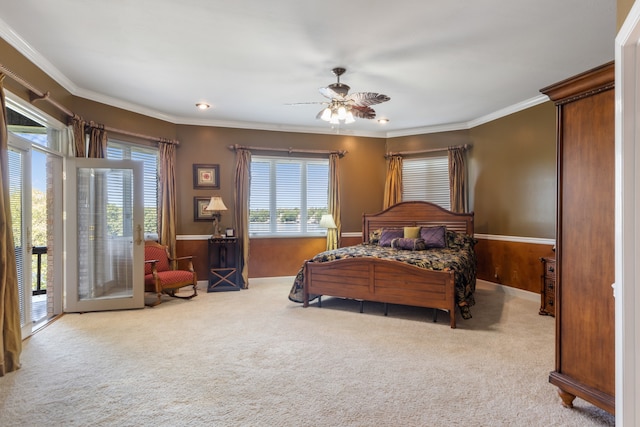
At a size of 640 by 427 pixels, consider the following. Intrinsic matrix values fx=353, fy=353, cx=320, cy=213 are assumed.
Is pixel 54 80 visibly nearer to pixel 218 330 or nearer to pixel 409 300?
pixel 218 330

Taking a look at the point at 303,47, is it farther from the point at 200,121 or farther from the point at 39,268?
the point at 39,268

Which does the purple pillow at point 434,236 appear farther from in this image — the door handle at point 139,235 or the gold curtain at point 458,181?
the door handle at point 139,235

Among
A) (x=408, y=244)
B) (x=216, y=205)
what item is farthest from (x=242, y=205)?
(x=408, y=244)

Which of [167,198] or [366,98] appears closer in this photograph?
[366,98]

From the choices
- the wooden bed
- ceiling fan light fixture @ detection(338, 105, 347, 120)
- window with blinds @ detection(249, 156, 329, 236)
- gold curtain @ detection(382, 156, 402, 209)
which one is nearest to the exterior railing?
window with blinds @ detection(249, 156, 329, 236)

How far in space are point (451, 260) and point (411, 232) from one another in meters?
1.46

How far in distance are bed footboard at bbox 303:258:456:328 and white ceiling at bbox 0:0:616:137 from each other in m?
2.22

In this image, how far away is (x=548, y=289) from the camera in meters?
4.24

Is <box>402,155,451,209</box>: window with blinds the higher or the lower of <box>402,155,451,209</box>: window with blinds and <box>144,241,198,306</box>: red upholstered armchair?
the higher

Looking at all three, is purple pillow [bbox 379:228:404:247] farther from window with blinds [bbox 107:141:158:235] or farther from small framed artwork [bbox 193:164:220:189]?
window with blinds [bbox 107:141:158:235]

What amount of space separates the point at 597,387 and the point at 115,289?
493cm

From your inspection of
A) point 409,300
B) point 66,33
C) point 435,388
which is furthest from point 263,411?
point 66,33

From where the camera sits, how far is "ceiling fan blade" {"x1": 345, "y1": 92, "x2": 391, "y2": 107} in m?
3.56

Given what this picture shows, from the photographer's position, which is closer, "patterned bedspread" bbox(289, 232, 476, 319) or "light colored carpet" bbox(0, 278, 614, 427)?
"light colored carpet" bbox(0, 278, 614, 427)
